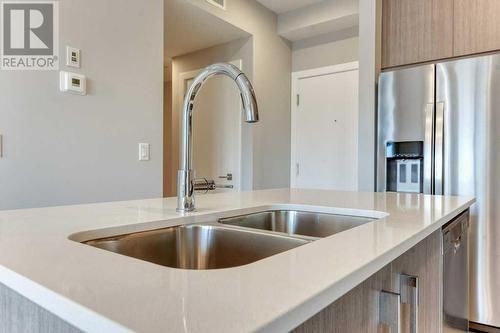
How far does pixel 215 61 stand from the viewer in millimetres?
3631

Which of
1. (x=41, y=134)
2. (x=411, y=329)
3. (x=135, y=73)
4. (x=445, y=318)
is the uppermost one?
(x=135, y=73)

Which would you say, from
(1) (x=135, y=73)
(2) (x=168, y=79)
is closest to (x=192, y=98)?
(1) (x=135, y=73)

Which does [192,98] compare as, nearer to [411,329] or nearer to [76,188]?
[411,329]

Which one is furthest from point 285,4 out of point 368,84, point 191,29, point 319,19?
point 368,84

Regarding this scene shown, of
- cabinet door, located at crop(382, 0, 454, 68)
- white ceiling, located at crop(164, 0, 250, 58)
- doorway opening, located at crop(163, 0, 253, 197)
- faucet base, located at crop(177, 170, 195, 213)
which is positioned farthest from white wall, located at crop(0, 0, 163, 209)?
cabinet door, located at crop(382, 0, 454, 68)

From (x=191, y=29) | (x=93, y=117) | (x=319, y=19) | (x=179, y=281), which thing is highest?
(x=319, y=19)

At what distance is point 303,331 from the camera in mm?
467

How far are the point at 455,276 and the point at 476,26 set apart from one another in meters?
1.73

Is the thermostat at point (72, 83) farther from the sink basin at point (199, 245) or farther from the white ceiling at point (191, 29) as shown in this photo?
the sink basin at point (199, 245)

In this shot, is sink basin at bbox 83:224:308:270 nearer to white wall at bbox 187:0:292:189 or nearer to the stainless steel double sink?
the stainless steel double sink

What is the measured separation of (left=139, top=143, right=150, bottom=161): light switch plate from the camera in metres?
2.28

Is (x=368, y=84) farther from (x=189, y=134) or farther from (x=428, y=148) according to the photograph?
(x=189, y=134)

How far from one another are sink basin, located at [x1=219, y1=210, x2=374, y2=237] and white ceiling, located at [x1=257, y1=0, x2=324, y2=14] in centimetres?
261

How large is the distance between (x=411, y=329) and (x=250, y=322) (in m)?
0.71
